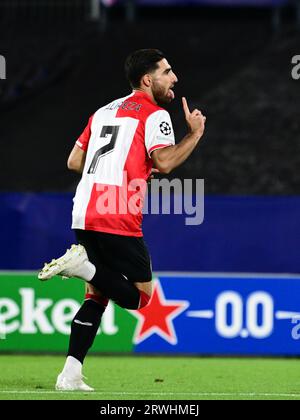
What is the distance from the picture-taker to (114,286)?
685cm

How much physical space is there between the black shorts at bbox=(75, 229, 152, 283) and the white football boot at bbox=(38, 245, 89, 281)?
0.16 m

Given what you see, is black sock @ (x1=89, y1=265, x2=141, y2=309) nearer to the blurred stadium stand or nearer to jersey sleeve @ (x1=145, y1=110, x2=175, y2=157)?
jersey sleeve @ (x1=145, y1=110, x2=175, y2=157)

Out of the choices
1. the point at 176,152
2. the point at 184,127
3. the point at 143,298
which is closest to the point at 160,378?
the point at 143,298

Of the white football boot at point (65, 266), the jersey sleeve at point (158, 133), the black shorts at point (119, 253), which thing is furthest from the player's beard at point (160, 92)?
the white football boot at point (65, 266)

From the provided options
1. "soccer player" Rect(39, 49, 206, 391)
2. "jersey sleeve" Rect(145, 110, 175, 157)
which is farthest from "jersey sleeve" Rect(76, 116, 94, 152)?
"jersey sleeve" Rect(145, 110, 175, 157)

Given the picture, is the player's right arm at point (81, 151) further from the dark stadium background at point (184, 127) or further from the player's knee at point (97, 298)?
the dark stadium background at point (184, 127)

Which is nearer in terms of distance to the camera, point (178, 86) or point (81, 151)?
point (81, 151)

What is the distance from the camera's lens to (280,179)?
595 inches

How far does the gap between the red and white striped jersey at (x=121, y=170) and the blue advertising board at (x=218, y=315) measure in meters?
3.82

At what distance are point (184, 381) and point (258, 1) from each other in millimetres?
14459

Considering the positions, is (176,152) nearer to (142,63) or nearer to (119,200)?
(119,200)

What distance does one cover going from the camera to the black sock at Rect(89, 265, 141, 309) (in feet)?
22.5

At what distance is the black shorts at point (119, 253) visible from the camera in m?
6.91

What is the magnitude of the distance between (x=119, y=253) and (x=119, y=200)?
0.31 m
